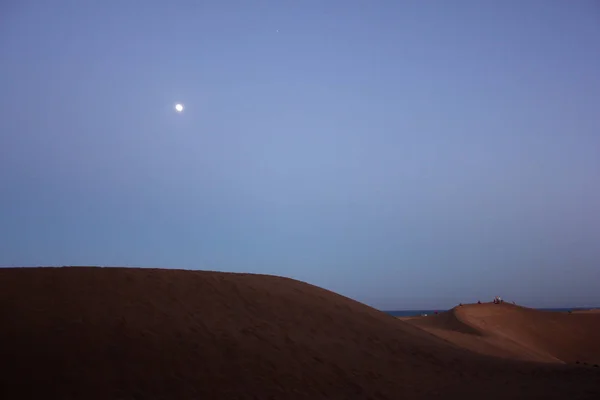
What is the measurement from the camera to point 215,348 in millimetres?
10125

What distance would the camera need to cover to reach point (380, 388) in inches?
394

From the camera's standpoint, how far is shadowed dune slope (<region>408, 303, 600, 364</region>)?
85.5 ft

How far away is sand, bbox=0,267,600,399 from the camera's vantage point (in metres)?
8.30

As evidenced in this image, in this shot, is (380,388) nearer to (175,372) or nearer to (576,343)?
(175,372)

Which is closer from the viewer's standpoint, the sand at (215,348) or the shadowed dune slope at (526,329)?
the sand at (215,348)

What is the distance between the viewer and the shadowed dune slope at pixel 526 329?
2607 cm

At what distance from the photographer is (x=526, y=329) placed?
100 ft

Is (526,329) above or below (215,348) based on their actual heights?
below

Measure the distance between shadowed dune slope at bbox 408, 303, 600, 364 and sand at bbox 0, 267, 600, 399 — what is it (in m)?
12.3

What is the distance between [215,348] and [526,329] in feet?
87.7

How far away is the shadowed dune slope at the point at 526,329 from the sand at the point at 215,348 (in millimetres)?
12251

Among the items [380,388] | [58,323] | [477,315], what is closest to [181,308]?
[58,323]

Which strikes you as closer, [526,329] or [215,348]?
[215,348]

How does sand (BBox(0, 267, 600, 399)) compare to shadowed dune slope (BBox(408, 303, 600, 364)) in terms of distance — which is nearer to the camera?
sand (BBox(0, 267, 600, 399))
